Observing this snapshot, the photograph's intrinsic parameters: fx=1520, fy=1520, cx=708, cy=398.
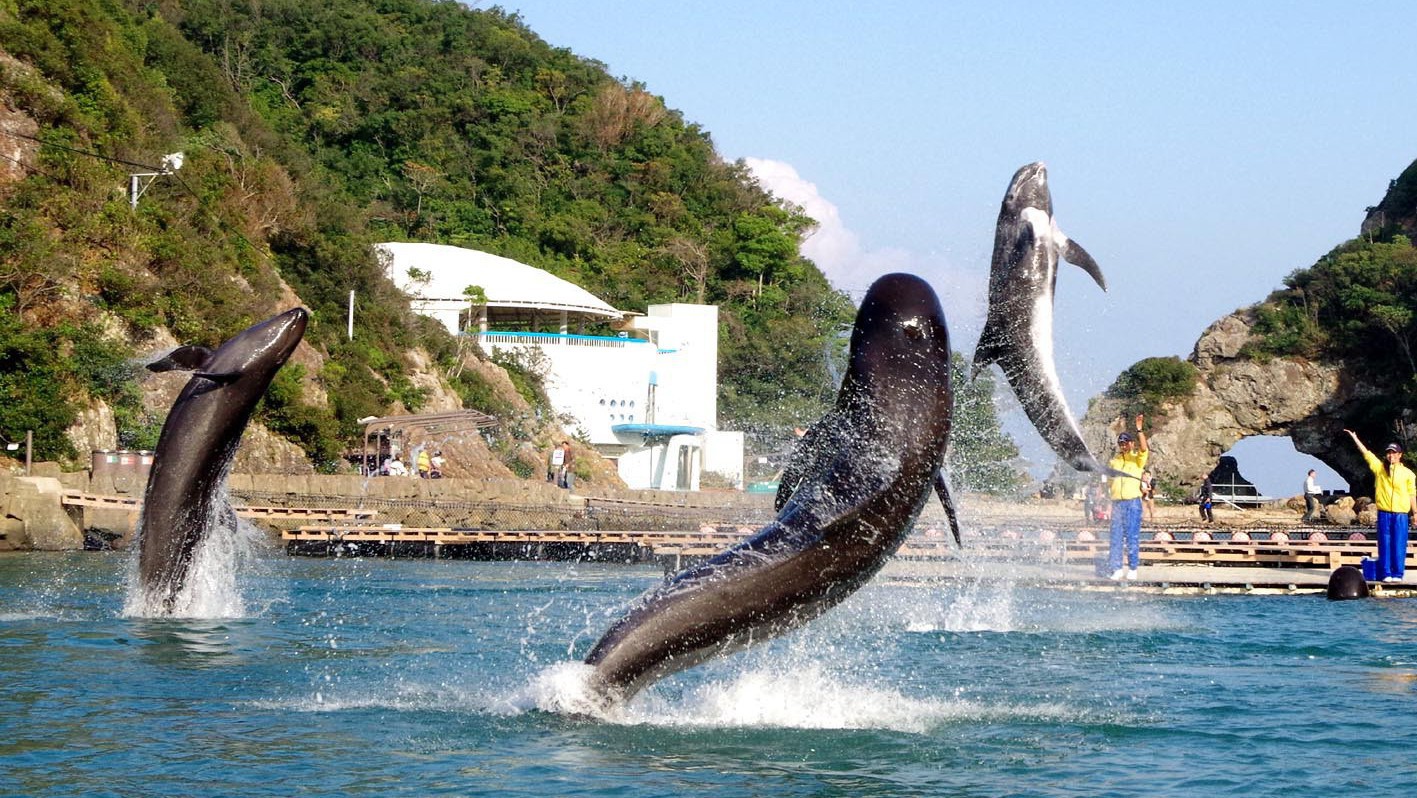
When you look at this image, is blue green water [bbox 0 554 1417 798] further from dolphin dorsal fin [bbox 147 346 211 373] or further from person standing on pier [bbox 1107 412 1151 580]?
dolphin dorsal fin [bbox 147 346 211 373]

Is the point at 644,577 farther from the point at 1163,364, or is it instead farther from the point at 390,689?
the point at 1163,364

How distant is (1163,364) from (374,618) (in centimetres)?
5908

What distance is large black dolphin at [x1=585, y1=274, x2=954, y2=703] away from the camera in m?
9.21

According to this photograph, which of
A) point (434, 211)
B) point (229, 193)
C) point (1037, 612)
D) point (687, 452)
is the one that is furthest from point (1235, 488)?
point (1037, 612)

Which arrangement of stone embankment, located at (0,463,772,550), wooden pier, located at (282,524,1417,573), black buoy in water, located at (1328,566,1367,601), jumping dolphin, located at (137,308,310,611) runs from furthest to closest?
stone embankment, located at (0,463,772,550) < wooden pier, located at (282,524,1417,573) < black buoy in water, located at (1328,566,1367,601) < jumping dolphin, located at (137,308,310,611)

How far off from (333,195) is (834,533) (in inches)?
2202

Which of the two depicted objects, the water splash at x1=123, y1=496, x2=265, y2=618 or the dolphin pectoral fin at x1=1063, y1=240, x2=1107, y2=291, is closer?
the dolphin pectoral fin at x1=1063, y1=240, x2=1107, y2=291

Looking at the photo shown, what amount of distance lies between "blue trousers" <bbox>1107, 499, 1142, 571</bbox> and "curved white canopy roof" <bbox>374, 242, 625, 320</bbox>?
4163 cm

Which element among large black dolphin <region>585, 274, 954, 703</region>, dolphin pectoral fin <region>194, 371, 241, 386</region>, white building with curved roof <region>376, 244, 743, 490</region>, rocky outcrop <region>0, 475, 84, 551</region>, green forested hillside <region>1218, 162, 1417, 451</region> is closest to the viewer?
large black dolphin <region>585, 274, 954, 703</region>

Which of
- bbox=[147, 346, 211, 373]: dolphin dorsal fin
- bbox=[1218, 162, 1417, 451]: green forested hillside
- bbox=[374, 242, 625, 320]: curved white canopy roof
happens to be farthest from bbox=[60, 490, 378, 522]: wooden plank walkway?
bbox=[1218, 162, 1417, 451]: green forested hillside

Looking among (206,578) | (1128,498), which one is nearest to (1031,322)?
(1128,498)

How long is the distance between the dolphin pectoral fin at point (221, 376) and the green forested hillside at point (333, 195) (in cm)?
1165

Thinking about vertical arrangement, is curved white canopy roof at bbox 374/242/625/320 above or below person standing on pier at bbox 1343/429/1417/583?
above

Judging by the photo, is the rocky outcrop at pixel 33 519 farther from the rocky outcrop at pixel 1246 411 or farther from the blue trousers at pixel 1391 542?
the rocky outcrop at pixel 1246 411
